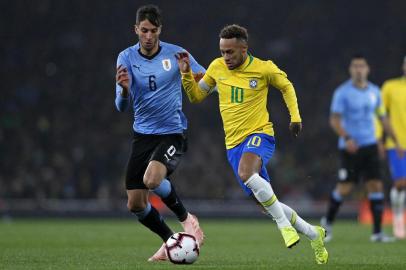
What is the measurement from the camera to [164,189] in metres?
9.26

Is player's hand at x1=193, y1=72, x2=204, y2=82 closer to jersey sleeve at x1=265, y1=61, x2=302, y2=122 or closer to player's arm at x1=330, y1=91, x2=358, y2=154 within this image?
jersey sleeve at x1=265, y1=61, x2=302, y2=122

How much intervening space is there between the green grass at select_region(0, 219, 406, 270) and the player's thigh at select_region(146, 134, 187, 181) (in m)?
0.80

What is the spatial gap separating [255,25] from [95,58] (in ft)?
12.7

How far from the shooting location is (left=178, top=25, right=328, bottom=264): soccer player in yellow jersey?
8.62 m

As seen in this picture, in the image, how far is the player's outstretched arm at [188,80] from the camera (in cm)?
889

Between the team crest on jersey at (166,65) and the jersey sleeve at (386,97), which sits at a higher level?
the team crest on jersey at (166,65)

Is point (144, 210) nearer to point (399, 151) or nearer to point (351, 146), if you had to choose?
point (351, 146)

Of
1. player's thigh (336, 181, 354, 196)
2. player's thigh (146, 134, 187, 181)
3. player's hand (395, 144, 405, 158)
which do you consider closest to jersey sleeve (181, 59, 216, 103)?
player's thigh (146, 134, 187, 181)

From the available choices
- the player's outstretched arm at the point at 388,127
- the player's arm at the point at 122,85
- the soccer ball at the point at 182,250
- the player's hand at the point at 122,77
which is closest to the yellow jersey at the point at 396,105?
the player's outstretched arm at the point at 388,127

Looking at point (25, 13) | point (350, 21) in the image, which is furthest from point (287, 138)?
point (25, 13)

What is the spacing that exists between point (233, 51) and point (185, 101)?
14.4 m

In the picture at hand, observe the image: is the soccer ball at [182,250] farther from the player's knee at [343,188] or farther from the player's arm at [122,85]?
the player's knee at [343,188]

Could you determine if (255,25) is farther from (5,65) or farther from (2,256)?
(2,256)

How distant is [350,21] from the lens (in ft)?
79.2
